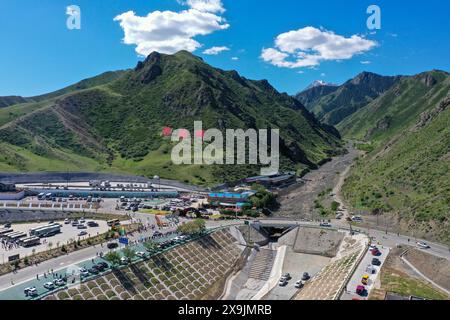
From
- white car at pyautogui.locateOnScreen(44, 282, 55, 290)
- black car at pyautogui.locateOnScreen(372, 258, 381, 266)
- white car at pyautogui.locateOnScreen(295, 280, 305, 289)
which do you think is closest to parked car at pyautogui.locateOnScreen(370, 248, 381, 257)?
black car at pyautogui.locateOnScreen(372, 258, 381, 266)

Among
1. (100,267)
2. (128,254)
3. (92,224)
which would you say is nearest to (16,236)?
(92,224)

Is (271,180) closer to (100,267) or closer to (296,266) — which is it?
(296,266)

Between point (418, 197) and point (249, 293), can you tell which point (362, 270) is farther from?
point (418, 197)

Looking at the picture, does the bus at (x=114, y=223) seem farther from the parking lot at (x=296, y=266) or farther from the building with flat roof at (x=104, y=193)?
the parking lot at (x=296, y=266)

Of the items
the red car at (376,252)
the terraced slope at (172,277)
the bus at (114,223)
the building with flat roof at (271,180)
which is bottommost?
the terraced slope at (172,277)

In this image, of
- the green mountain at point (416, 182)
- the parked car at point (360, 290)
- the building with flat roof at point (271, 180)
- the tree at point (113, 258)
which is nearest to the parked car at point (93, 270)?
the tree at point (113, 258)

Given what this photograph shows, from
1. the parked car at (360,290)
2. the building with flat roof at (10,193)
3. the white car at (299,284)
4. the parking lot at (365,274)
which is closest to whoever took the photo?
the parking lot at (365,274)

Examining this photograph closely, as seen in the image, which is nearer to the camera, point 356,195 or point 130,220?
point 130,220

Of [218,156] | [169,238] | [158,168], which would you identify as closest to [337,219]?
[169,238]
